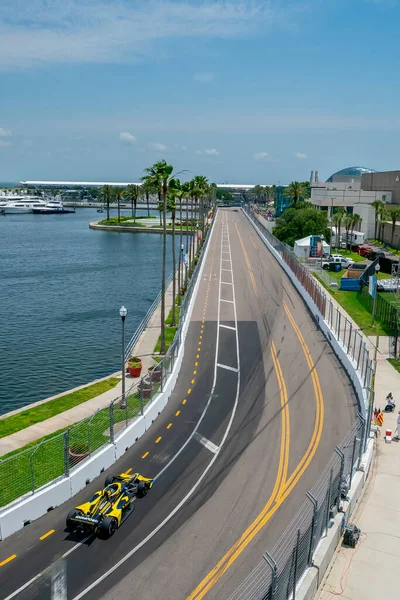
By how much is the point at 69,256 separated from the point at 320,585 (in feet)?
373

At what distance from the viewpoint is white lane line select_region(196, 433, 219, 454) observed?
26.6 metres

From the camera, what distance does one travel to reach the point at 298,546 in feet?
49.2

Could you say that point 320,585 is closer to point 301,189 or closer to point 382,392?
point 382,392

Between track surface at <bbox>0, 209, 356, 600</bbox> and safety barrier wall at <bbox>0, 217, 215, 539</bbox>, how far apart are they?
1.66 ft

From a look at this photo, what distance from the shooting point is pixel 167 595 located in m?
A: 16.7

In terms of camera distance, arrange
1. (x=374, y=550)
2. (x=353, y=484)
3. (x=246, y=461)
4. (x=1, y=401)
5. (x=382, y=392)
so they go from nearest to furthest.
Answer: (x=374, y=550), (x=353, y=484), (x=246, y=461), (x=382, y=392), (x=1, y=401)

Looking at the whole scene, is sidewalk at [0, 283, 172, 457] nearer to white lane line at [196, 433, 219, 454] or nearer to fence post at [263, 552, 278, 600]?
white lane line at [196, 433, 219, 454]

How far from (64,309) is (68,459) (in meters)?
48.9

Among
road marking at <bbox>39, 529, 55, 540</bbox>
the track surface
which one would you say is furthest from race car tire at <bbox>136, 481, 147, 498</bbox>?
road marking at <bbox>39, 529, 55, 540</bbox>

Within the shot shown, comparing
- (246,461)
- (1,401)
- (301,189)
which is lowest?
(1,401)

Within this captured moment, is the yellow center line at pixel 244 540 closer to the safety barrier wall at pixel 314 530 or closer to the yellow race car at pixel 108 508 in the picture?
the safety barrier wall at pixel 314 530

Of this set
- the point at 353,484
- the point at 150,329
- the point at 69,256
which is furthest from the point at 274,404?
the point at 69,256

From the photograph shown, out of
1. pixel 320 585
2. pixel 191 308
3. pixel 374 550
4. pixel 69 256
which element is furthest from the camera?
pixel 69 256

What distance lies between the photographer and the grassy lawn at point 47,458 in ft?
67.3
